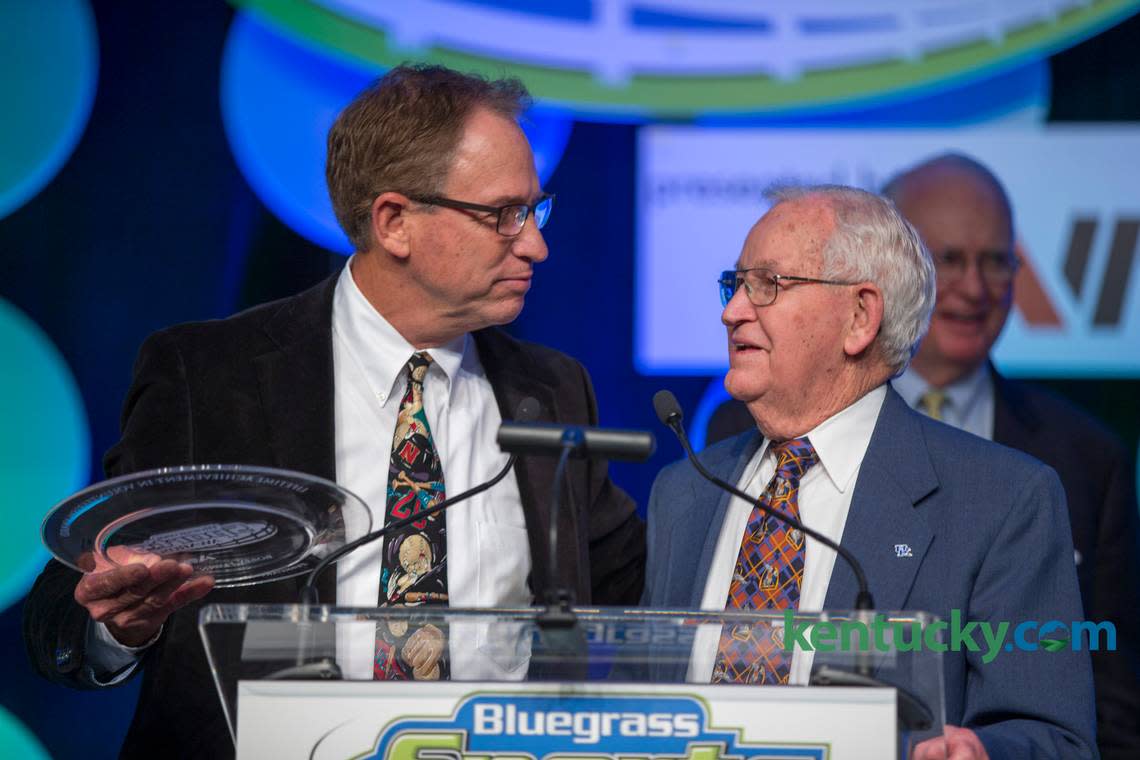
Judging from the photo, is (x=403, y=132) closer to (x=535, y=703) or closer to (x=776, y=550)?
(x=776, y=550)

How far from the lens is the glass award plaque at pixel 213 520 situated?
176cm

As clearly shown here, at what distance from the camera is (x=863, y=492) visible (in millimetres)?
2371

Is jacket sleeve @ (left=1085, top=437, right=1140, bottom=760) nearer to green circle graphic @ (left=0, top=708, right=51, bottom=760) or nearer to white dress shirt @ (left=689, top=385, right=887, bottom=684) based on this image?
white dress shirt @ (left=689, top=385, right=887, bottom=684)

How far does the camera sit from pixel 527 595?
2.64m

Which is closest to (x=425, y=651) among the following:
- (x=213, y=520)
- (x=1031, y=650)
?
(x=213, y=520)

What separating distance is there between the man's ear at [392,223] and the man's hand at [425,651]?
1.25 metres

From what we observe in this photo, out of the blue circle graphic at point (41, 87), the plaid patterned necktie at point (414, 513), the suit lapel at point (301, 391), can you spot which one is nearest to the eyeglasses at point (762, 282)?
the plaid patterned necktie at point (414, 513)

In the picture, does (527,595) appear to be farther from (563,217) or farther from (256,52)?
(256,52)

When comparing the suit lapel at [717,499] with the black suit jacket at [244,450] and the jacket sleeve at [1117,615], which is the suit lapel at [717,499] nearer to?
the black suit jacket at [244,450]

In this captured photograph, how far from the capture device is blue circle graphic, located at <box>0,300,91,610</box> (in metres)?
3.79

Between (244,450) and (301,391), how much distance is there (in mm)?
162

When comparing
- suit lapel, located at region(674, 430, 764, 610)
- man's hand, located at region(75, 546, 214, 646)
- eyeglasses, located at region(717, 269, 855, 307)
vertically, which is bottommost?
man's hand, located at region(75, 546, 214, 646)

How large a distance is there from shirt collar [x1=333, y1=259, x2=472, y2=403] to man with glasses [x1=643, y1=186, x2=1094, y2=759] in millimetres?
580

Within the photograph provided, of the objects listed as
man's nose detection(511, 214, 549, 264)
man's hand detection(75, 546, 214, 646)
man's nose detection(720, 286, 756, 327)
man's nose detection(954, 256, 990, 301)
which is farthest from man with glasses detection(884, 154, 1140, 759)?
man's hand detection(75, 546, 214, 646)
